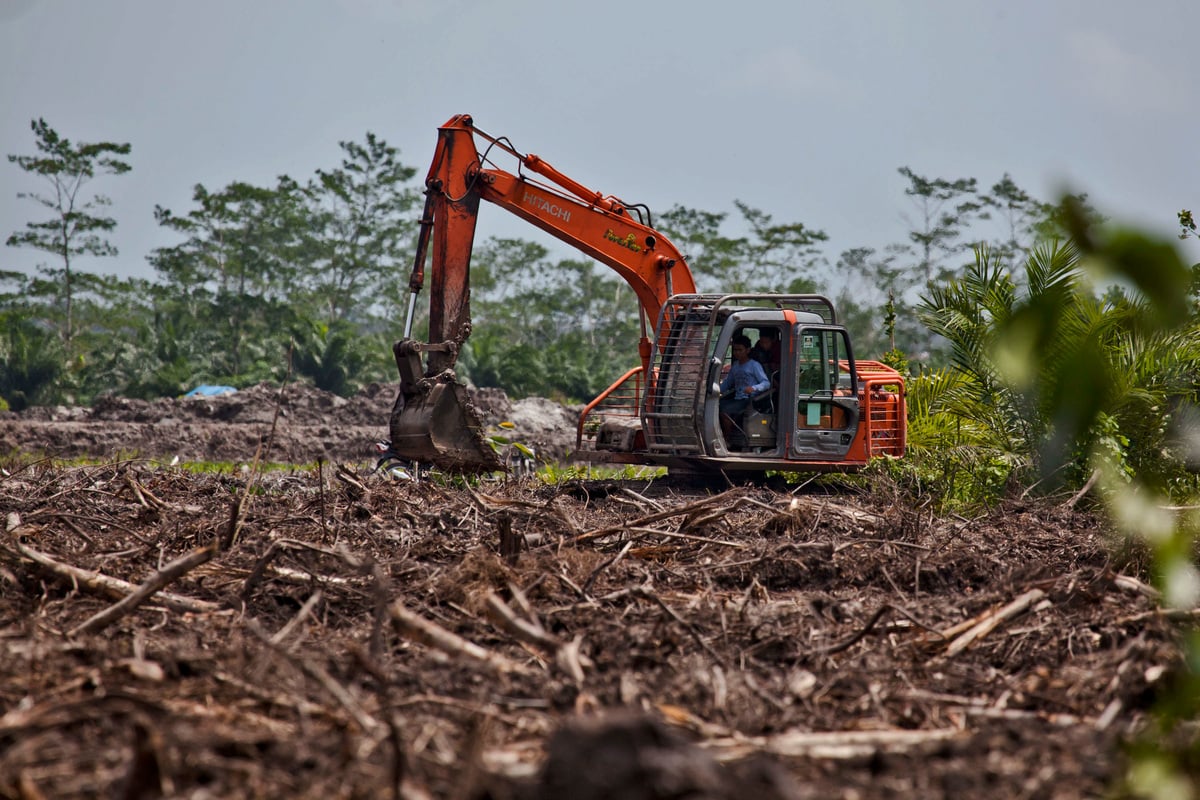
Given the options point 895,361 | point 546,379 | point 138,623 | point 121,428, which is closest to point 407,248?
point 546,379

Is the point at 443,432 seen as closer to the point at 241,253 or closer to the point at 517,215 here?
the point at 517,215

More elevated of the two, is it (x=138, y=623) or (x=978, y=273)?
(x=978, y=273)

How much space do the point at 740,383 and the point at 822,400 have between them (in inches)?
33.4

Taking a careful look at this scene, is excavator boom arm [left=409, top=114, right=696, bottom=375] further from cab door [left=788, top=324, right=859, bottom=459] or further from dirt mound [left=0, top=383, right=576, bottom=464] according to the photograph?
dirt mound [left=0, top=383, right=576, bottom=464]

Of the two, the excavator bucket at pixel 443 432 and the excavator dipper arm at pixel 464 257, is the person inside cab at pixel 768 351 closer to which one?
the excavator dipper arm at pixel 464 257

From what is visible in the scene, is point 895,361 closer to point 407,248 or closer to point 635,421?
point 635,421

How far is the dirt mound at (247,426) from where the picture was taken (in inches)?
963

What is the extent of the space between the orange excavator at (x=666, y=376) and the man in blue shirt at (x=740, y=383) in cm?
5

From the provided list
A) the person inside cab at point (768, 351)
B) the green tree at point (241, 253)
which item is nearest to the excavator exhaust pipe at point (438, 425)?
the person inside cab at point (768, 351)

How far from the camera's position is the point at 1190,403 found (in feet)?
37.4

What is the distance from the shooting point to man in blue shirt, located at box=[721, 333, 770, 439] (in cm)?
1176

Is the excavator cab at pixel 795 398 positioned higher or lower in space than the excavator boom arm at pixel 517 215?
lower

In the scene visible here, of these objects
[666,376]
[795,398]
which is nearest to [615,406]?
[666,376]

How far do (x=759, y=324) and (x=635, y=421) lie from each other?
6.36 ft
